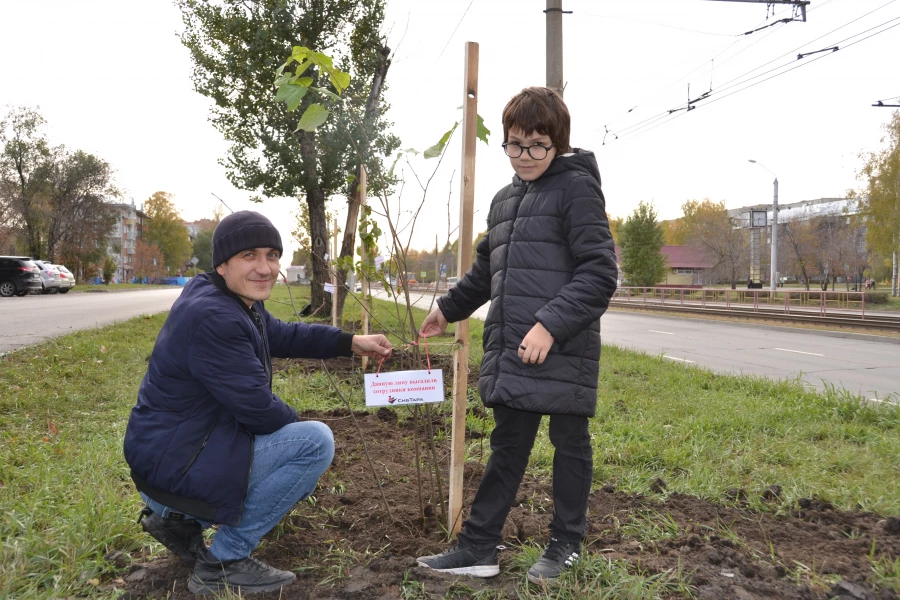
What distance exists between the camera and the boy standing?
7.02 feet

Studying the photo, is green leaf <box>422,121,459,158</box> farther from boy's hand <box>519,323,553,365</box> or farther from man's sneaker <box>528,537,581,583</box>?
man's sneaker <box>528,537,581,583</box>

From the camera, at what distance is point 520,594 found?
210cm

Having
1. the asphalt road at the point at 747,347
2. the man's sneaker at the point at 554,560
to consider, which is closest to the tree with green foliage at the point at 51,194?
the asphalt road at the point at 747,347

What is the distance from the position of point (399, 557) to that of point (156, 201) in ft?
321

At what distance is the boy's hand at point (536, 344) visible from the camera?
2070 mm

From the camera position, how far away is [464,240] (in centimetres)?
260

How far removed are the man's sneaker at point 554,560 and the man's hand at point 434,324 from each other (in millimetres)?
914

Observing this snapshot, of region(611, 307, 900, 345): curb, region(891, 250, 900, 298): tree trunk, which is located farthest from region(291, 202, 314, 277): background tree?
region(891, 250, 900, 298): tree trunk

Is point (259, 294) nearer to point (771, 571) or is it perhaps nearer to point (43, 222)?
point (771, 571)

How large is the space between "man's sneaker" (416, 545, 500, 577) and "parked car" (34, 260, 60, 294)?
29951 mm

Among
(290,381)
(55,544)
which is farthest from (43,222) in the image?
(55,544)

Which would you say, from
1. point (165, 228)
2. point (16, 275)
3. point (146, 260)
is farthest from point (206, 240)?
point (16, 275)

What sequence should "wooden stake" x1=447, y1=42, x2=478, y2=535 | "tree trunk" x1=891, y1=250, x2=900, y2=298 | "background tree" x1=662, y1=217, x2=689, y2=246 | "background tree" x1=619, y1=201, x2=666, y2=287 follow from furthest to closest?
1. "background tree" x1=662, y1=217, x2=689, y2=246
2. "background tree" x1=619, y1=201, x2=666, y2=287
3. "tree trunk" x1=891, y1=250, x2=900, y2=298
4. "wooden stake" x1=447, y1=42, x2=478, y2=535

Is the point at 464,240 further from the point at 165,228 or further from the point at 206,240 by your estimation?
the point at 165,228
